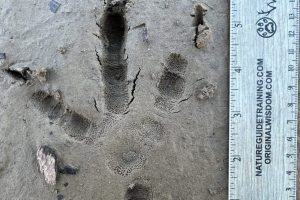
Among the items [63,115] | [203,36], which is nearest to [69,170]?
[63,115]

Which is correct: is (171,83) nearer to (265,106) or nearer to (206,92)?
(206,92)

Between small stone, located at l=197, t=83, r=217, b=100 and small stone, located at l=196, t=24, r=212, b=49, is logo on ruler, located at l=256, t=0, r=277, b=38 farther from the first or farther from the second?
small stone, located at l=197, t=83, r=217, b=100

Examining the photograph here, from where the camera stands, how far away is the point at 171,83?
74.1 inches

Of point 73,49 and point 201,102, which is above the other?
point 73,49

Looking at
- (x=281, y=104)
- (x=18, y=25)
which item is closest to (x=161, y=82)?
(x=281, y=104)

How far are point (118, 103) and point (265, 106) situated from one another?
0.68 m

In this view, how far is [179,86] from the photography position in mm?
1875

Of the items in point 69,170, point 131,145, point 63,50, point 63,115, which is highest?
point 63,50

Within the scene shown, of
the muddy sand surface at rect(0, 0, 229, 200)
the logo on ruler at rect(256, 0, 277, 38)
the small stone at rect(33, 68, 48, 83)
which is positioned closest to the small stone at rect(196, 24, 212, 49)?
the muddy sand surface at rect(0, 0, 229, 200)

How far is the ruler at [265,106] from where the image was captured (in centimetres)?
186

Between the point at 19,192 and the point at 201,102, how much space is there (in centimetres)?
96

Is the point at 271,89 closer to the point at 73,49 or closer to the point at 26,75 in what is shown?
the point at 73,49

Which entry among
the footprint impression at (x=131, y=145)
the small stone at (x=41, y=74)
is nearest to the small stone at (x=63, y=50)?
the small stone at (x=41, y=74)

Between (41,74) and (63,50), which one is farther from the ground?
(63,50)
